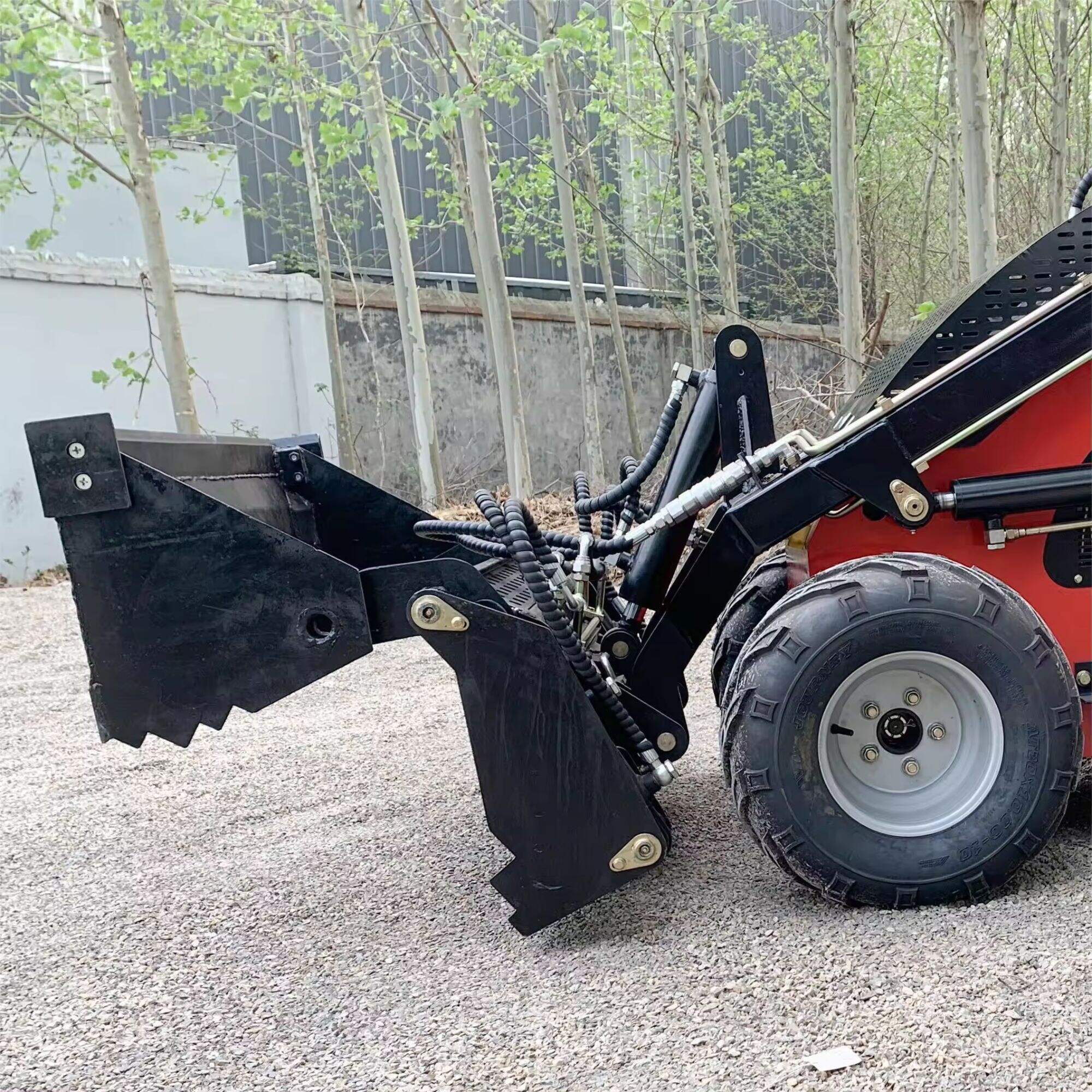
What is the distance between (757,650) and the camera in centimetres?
214

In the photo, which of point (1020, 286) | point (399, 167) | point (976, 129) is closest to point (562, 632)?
point (1020, 286)

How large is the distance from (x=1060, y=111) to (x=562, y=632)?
8.75m

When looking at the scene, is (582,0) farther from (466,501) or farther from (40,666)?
(40,666)

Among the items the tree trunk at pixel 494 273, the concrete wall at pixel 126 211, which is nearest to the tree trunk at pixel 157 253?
the tree trunk at pixel 494 273

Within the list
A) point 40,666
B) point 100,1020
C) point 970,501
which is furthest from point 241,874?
point 40,666

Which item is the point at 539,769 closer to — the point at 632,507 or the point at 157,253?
the point at 632,507

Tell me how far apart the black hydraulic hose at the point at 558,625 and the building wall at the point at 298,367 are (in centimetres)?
705

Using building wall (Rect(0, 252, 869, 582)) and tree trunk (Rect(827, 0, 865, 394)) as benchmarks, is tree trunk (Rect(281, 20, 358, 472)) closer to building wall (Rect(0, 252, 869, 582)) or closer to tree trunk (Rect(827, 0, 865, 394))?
building wall (Rect(0, 252, 869, 582))

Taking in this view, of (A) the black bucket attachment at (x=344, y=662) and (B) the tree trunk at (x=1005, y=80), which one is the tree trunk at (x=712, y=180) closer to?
(B) the tree trunk at (x=1005, y=80)

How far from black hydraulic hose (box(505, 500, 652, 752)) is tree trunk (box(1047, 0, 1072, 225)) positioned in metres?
7.73

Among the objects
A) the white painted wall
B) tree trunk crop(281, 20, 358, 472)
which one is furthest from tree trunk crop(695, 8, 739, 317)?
the white painted wall

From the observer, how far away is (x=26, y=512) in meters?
8.67

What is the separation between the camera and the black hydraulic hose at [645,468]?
265 centimetres

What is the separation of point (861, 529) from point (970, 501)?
0.78 feet
